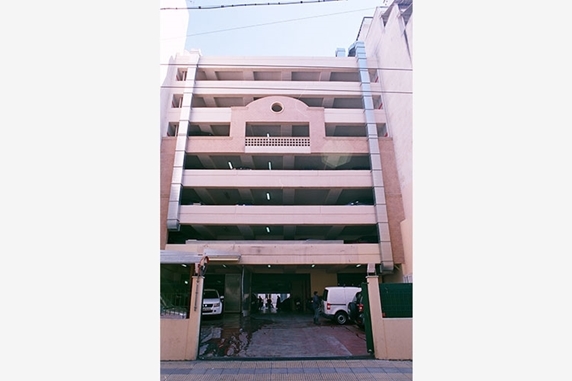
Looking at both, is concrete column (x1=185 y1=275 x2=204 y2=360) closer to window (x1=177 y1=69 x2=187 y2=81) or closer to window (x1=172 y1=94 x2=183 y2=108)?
window (x1=172 y1=94 x2=183 y2=108)

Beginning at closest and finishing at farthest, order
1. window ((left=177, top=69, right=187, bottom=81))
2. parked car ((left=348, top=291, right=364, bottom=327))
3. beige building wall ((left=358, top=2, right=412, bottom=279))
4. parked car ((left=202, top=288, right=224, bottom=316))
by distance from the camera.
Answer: parked car ((left=348, top=291, right=364, bottom=327)) < parked car ((left=202, top=288, right=224, bottom=316)) < beige building wall ((left=358, top=2, right=412, bottom=279)) < window ((left=177, top=69, right=187, bottom=81))

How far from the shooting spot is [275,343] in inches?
339

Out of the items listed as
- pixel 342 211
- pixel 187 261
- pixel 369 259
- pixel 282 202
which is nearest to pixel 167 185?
pixel 282 202

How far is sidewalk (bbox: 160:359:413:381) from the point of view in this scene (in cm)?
502

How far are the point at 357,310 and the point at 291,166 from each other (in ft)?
27.9

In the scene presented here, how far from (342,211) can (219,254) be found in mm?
5671

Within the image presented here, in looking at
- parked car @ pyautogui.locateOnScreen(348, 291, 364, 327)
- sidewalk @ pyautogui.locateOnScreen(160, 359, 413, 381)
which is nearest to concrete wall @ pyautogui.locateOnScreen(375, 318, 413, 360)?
sidewalk @ pyautogui.locateOnScreen(160, 359, 413, 381)

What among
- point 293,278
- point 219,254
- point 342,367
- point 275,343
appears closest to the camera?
point 342,367

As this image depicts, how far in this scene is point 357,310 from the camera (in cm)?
1105

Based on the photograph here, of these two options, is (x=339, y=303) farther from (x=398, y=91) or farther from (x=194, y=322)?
(x=398, y=91)

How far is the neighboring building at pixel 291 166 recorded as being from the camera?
15555mm

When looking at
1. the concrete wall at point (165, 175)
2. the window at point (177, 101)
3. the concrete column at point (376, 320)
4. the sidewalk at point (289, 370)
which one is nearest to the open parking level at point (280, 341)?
the concrete column at point (376, 320)

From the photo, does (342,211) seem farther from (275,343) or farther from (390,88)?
(275,343)

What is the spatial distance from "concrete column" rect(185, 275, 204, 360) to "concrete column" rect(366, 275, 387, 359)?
10.4ft
